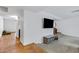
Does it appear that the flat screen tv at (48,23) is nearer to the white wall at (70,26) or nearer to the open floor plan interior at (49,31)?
the open floor plan interior at (49,31)

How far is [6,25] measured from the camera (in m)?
1.94

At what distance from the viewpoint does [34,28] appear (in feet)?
6.68

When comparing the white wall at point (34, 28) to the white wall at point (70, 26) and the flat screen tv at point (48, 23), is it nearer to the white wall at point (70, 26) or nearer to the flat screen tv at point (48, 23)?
the flat screen tv at point (48, 23)

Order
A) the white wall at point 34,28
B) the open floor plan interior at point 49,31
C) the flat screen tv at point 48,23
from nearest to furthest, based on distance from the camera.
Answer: the open floor plan interior at point 49,31 → the flat screen tv at point 48,23 → the white wall at point 34,28

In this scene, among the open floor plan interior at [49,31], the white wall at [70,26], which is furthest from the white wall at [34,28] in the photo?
the white wall at [70,26]

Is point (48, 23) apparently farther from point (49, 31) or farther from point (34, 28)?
point (34, 28)

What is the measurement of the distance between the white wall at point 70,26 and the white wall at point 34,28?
24 cm

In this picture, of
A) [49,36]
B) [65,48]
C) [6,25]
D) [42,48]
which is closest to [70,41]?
[65,48]

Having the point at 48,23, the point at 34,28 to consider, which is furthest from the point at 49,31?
the point at 34,28

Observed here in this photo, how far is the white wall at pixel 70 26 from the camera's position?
5.29ft

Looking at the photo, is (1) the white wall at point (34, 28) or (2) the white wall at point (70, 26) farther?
(1) the white wall at point (34, 28)

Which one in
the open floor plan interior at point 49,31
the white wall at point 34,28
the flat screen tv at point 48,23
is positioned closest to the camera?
the open floor plan interior at point 49,31

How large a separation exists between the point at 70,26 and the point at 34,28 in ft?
2.79
